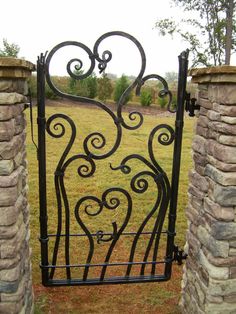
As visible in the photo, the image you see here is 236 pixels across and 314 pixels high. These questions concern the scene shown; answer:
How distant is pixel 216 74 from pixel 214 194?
0.75 metres

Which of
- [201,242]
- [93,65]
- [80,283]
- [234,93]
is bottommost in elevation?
[80,283]

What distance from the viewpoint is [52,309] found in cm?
289

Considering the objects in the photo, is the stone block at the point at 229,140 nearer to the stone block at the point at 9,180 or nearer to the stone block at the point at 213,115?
the stone block at the point at 213,115

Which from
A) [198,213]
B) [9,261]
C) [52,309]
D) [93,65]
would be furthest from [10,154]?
[52,309]

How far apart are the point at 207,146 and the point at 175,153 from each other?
1.03ft

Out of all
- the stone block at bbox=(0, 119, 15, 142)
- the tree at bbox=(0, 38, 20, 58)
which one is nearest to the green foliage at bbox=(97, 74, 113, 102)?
the tree at bbox=(0, 38, 20, 58)

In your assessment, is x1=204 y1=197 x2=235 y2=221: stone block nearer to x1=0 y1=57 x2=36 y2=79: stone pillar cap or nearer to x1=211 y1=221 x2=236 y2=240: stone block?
x1=211 y1=221 x2=236 y2=240: stone block

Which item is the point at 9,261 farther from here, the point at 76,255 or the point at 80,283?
the point at 76,255

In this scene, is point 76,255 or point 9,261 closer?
point 9,261

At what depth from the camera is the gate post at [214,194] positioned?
79.4 inches

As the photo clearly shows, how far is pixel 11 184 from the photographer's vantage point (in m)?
1.89

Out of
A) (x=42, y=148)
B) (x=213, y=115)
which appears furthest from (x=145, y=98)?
(x=213, y=115)

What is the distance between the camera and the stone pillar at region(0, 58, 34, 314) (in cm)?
183

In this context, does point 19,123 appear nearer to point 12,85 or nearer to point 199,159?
point 12,85
